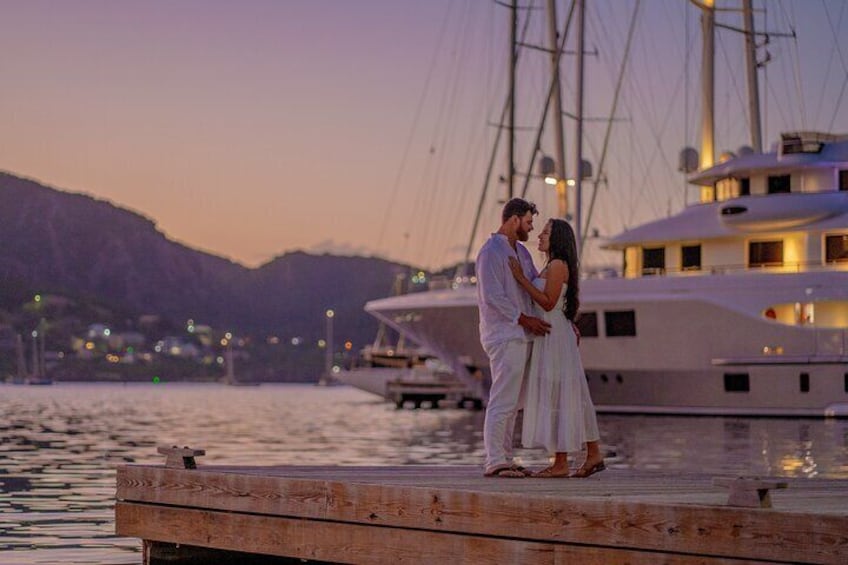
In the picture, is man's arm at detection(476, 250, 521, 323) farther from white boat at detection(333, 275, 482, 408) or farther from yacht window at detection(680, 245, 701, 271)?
white boat at detection(333, 275, 482, 408)

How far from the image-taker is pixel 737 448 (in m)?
26.5

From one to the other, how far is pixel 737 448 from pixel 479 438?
8.30 m

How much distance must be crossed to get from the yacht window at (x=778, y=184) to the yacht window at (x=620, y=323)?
4.91 m

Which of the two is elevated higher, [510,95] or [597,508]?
[510,95]

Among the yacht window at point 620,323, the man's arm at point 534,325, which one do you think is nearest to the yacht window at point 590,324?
the yacht window at point 620,323

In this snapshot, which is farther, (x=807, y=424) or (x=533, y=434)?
(x=807, y=424)

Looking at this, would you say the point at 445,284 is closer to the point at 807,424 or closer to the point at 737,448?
the point at 807,424

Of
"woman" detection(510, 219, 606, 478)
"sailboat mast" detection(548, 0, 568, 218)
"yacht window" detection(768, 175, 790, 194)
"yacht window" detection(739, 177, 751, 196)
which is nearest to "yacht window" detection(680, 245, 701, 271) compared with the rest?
"yacht window" detection(739, 177, 751, 196)

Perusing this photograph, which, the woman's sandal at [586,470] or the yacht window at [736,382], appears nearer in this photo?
the woman's sandal at [586,470]

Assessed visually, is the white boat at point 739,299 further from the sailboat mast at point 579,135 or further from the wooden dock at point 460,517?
the wooden dock at point 460,517

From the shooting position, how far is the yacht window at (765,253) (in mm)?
40156

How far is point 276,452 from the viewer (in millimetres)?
29203

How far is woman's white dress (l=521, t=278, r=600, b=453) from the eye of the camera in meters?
10.2

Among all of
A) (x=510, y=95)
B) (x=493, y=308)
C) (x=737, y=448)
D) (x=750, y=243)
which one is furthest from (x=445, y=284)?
(x=493, y=308)
